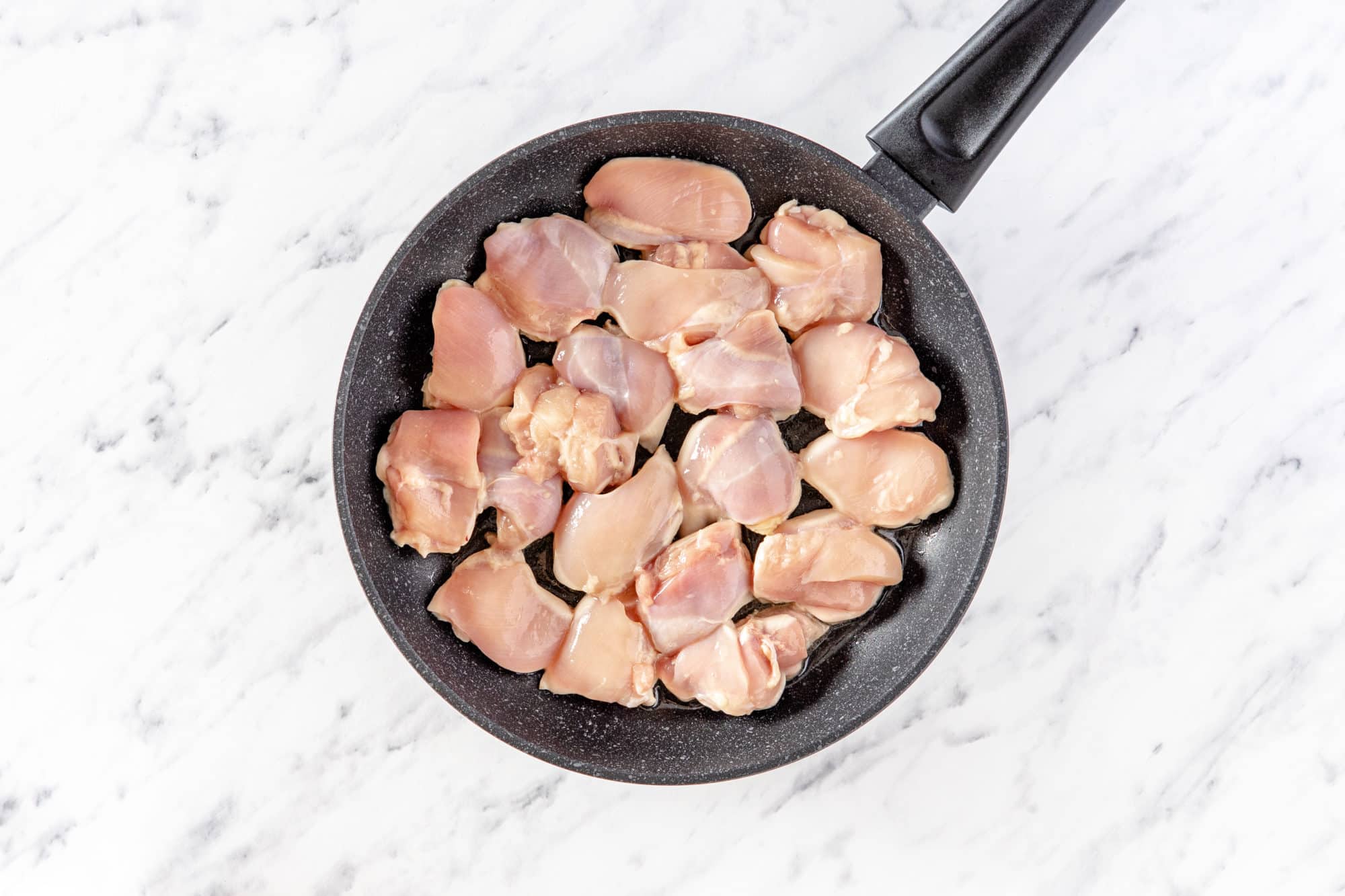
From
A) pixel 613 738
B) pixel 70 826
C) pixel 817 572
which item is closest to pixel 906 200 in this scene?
pixel 817 572

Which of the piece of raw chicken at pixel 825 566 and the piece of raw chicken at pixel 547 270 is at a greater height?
the piece of raw chicken at pixel 547 270

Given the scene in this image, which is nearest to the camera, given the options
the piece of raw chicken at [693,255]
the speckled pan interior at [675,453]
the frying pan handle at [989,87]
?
the frying pan handle at [989,87]

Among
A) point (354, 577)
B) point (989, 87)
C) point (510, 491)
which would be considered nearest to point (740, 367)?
point (510, 491)

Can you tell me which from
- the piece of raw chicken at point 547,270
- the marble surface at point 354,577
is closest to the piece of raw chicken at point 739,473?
the piece of raw chicken at point 547,270

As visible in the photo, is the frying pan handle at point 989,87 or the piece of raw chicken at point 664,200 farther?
the piece of raw chicken at point 664,200

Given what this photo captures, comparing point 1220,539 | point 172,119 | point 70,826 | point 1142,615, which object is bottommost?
point 70,826

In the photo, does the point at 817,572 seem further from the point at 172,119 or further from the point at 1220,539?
the point at 172,119

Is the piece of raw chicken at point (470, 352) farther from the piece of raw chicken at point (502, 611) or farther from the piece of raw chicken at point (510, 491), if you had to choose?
the piece of raw chicken at point (502, 611)
